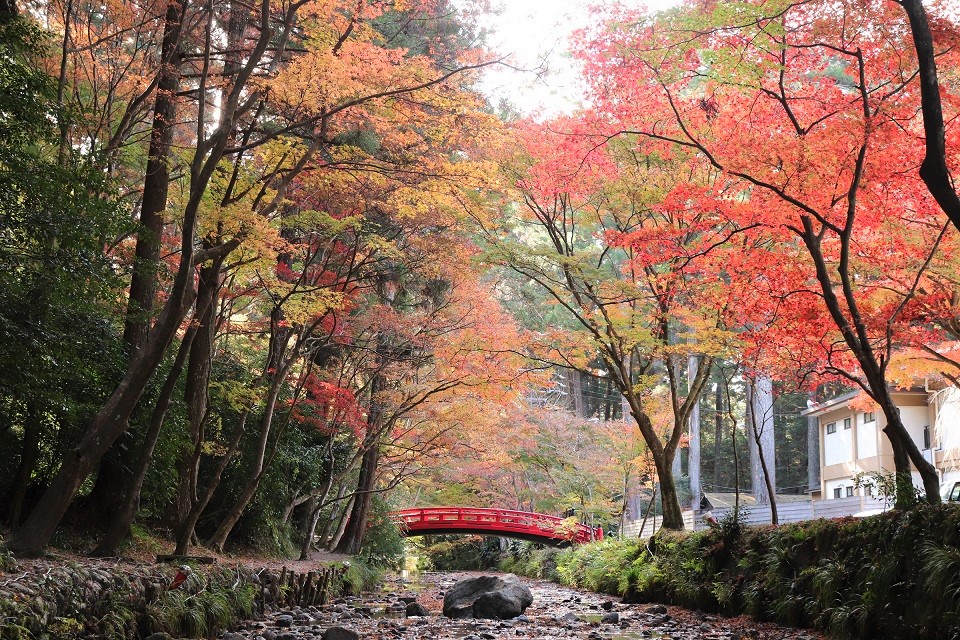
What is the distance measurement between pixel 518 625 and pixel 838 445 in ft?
59.9

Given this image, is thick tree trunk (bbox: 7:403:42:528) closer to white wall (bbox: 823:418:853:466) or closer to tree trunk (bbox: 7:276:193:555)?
tree trunk (bbox: 7:276:193:555)

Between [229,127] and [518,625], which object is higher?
[229,127]

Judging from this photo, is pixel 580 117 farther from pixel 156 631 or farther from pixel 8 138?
pixel 156 631

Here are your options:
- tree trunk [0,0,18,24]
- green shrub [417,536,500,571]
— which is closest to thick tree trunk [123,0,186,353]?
tree trunk [0,0,18,24]

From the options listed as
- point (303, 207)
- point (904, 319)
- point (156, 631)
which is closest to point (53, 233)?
point (156, 631)

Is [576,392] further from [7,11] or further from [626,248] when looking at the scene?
[7,11]

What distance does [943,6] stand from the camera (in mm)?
7609

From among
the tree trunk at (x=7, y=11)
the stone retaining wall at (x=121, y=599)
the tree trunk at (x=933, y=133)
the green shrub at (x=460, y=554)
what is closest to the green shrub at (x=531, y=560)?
the green shrub at (x=460, y=554)

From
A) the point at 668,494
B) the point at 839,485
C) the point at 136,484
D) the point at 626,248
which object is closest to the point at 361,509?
the point at 668,494

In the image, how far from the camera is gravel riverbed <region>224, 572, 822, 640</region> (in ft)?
28.4

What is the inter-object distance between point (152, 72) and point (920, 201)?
1037 cm

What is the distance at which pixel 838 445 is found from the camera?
25.4 metres

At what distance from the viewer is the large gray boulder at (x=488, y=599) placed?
1214cm

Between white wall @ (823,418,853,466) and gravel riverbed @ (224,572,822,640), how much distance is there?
13.5m
